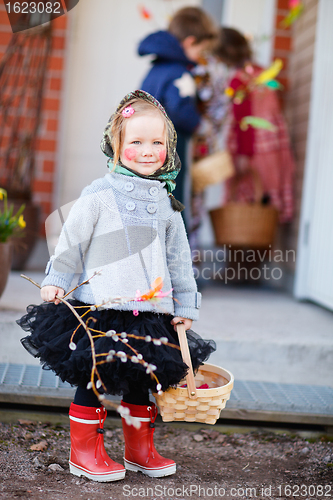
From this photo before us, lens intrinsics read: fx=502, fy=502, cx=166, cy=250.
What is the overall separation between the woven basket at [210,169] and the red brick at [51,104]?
1.34 meters

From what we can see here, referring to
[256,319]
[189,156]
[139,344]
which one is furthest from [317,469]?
[189,156]

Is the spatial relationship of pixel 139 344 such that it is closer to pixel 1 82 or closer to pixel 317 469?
pixel 317 469

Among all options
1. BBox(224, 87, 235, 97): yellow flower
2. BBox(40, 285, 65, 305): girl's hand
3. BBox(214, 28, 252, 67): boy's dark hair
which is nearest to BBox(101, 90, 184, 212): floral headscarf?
BBox(40, 285, 65, 305): girl's hand

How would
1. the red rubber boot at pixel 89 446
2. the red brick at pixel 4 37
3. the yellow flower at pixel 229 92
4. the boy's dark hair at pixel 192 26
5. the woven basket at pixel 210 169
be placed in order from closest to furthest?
the red rubber boot at pixel 89 446 < the boy's dark hair at pixel 192 26 < the woven basket at pixel 210 169 < the yellow flower at pixel 229 92 < the red brick at pixel 4 37

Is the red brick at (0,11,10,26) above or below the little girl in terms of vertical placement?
above

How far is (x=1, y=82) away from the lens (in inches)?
141

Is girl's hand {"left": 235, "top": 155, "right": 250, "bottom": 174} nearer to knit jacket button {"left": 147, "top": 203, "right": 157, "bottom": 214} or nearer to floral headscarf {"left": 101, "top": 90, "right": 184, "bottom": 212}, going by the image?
floral headscarf {"left": 101, "top": 90, "right": 184, "bottom": 212}

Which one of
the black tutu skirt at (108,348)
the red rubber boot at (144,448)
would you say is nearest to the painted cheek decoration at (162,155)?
the black tutu skirt at (108,348)

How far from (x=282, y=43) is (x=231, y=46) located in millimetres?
621

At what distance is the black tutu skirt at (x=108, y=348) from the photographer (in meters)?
1.51

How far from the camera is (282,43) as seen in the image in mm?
3967

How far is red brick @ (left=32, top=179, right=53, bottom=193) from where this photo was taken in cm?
391

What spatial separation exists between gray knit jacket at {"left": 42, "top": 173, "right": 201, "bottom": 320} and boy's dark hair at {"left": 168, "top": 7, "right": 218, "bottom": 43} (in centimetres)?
174

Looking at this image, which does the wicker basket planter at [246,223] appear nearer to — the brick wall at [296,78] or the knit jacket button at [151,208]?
the brick wall at [296,78]
